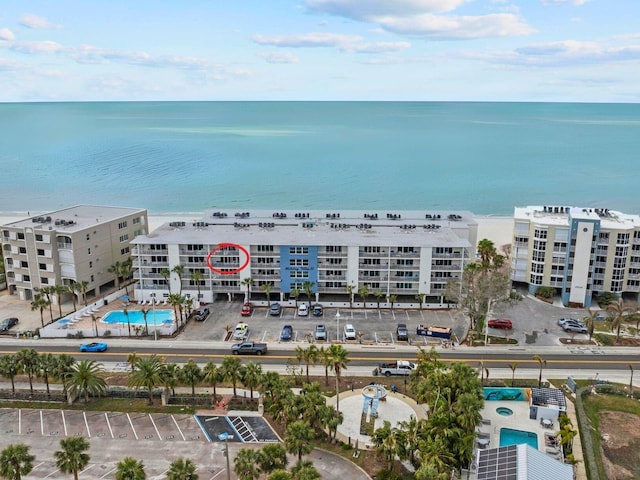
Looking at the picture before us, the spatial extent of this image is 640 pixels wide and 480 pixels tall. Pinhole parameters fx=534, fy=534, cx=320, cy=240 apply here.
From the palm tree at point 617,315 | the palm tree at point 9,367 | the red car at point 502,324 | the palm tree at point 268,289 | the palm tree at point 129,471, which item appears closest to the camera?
the palm tree at point 129,471

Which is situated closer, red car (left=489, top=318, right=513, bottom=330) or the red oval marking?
red car (left=489, top=318, right=513, bottom=330)

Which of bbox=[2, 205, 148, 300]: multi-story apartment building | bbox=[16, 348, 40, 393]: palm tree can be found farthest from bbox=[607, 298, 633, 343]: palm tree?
bbox=[2, 205, 148, 300]: multi-story apartment building

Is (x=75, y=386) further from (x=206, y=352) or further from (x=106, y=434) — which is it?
(x=206, y=352)

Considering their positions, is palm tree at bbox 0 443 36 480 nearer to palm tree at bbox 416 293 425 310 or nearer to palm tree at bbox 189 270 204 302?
palm tree at bbox 189 270 204 302

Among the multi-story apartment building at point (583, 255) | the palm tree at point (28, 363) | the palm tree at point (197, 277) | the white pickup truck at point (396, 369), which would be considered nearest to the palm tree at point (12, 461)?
the palm tree at point (28, 363)

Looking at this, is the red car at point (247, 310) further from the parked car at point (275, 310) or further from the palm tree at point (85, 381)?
the palm tree at point (85, 381)

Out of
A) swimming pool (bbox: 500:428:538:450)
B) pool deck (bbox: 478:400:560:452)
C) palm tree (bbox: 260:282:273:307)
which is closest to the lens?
swimming pool (bbox: 500:428:538:450)

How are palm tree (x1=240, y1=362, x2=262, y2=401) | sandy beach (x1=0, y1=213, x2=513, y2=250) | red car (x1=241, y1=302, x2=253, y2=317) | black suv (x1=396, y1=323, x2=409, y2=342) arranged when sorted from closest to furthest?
palm tree (x1=240, y1=362, x2=262, y2=401) < black suv (x1=396, y1=323, x2=409, y2=342) < red car (x1=241, y1=302, x2=253, y2=317) < sandy beach (x1=0, y1=213, x2=513, y2=250)
